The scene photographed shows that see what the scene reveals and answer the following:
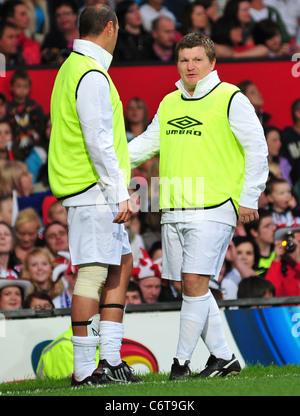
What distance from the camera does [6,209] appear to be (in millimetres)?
8000

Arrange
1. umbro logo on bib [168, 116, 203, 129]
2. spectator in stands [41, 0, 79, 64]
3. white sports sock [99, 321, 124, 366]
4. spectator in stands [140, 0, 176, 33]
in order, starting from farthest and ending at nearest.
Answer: spectator in stands [140, 0, 176, 33] → spectator in stands [41, 0, 79, 64] → umbro logo on bib [168, 116, 203, 129] → white sports sock [99, 321, 124, 366]

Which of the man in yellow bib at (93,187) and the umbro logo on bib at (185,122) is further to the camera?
the umbro logo on bib at (185,122)

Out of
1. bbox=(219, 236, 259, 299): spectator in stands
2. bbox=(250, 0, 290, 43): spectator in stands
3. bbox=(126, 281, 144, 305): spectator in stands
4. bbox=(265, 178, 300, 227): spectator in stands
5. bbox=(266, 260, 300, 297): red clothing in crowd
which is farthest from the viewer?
bbox=(250, 0, 290, 43): spectator in stands

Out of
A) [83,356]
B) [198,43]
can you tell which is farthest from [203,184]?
[83,356]

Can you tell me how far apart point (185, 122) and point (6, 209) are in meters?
3.21

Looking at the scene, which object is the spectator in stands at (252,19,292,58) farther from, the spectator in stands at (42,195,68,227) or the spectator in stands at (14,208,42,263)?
the spectator in stands at (14,208,42,263)

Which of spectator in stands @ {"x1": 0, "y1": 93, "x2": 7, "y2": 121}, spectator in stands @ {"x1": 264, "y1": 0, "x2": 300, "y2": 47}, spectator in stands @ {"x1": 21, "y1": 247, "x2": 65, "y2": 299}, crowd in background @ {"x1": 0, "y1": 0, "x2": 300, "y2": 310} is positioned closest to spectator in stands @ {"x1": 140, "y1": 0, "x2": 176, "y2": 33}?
crowd in background @ {"x1": 0, "y1": 0, "x2": 300, "y2": 310}

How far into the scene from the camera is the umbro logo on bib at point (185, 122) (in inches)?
204

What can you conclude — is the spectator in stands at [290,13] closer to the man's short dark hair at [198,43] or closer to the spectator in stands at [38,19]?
the spectator in stands at [38,19]

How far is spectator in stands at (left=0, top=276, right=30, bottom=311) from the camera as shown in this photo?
7363 millimetres

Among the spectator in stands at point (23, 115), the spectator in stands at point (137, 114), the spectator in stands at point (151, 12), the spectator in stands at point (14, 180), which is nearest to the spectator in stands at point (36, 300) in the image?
the spectator in stands at point (14, 180)

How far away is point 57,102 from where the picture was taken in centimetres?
502

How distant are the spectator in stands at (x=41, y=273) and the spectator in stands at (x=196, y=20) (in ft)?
9.74
